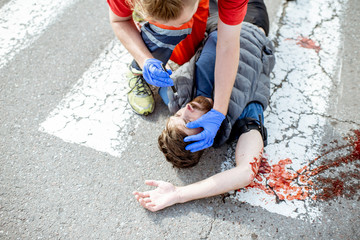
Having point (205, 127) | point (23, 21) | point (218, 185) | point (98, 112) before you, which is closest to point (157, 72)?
point (205, 127)

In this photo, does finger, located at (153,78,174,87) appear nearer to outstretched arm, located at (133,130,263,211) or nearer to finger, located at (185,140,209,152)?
finger, located at (185,140,209,152)

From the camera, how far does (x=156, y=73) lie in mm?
1889

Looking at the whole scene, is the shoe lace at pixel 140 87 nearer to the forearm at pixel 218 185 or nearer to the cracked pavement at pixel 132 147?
the cracked pavement at pixel 132 147

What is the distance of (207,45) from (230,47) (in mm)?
494

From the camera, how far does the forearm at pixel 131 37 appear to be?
6.61 feet

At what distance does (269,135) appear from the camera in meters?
2.23

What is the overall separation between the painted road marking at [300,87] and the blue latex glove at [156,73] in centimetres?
76

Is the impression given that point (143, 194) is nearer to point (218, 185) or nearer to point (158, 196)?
point (158, 196)

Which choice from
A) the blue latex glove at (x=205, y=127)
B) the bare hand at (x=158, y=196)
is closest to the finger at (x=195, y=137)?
the blue latex glove at (x=205, y=127)

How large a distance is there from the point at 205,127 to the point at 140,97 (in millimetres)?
734

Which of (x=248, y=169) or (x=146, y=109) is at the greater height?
(x=146, y=109)

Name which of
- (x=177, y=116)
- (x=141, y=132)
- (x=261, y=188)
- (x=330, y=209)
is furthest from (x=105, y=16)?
(x=330, y=209)

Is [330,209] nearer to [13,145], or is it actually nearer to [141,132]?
[141,132]

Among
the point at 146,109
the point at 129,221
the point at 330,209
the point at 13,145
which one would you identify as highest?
the point at 13,145
